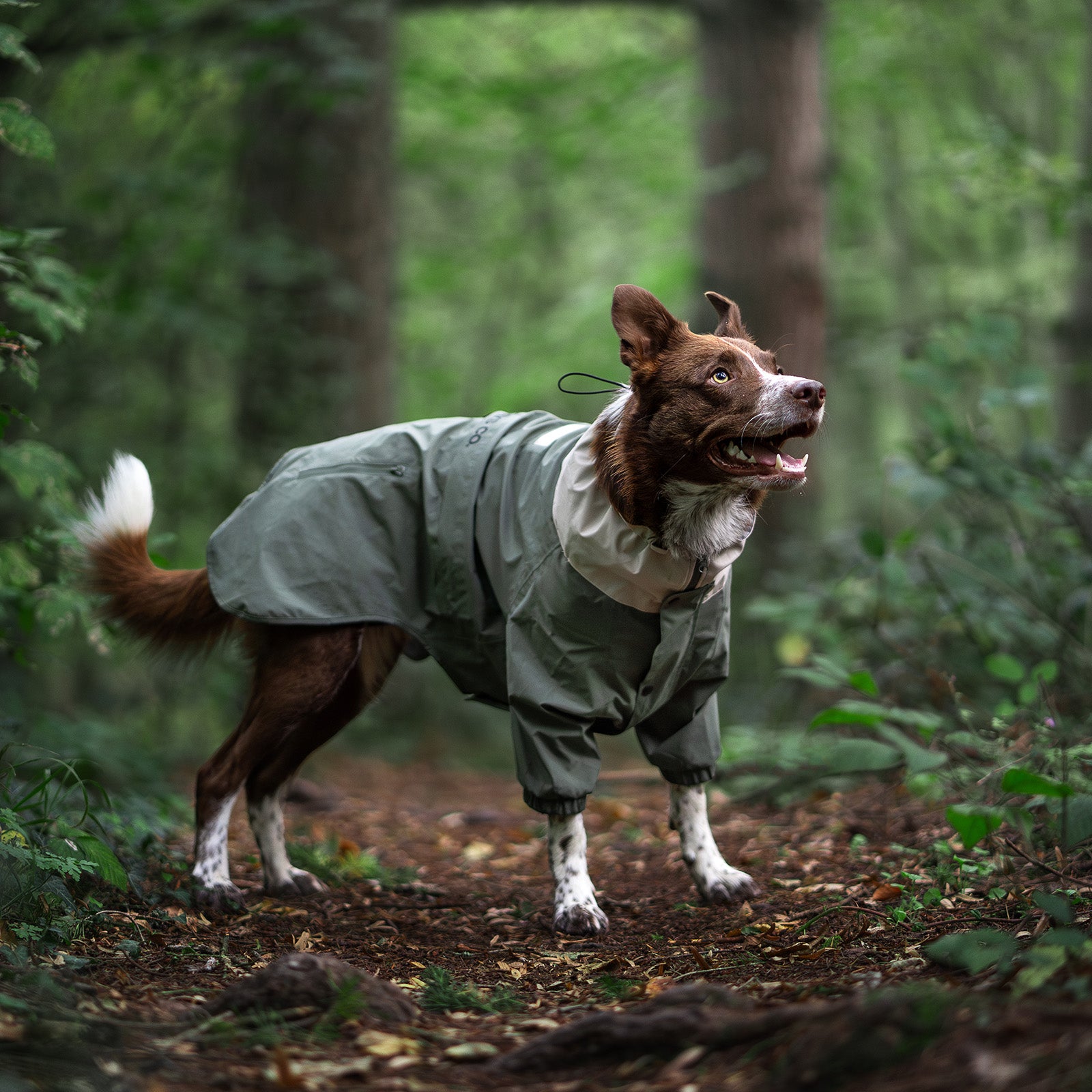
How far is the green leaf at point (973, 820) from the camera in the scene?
9.57 feet

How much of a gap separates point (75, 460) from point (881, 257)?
1516 centimetres

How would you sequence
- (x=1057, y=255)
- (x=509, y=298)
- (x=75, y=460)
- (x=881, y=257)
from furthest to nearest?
1. (x=881, y=257)
2. (x=509, y=298)
3. (x=1057, y=255)
4. (x=75, y=460)

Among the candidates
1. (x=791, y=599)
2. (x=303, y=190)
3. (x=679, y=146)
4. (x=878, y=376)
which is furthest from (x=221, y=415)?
(x=878, y=376)

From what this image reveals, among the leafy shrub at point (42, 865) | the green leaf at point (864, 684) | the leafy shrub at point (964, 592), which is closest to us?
the leafy shrub at point (42, 865)

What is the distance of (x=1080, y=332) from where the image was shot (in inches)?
363

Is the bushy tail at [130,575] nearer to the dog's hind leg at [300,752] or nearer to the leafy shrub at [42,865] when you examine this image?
the dog's hind leg at [300,752]

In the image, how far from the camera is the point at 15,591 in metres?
4.41

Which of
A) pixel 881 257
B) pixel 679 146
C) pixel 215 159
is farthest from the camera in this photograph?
pixel 881 257

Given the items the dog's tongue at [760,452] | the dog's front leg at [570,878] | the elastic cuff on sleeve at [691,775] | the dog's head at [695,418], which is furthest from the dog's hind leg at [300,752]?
the dog's tongue at [760,452]

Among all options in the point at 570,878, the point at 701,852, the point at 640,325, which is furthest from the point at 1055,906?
the point at 640,325

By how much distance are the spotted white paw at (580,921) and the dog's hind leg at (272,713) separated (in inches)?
47.0

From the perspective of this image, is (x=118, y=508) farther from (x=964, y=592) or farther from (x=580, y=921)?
(x=964, y=592)

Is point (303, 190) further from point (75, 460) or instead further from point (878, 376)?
point (878, 376)

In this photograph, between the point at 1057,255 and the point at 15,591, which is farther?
the point at 1057,255
